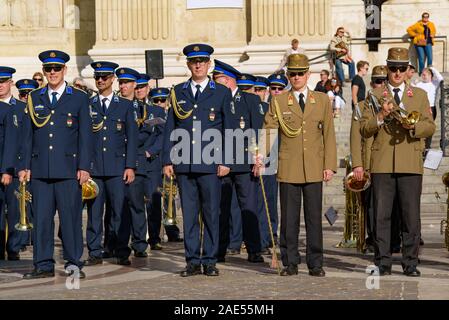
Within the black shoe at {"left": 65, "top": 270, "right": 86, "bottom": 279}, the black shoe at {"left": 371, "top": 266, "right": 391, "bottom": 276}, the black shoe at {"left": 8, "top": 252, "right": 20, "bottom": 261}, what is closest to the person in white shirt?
the black shoe at {"left": 8, "top": 252, "right": 20, "bottom": 261}

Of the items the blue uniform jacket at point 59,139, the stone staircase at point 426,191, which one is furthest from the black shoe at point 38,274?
the stone staircase at point 426,191

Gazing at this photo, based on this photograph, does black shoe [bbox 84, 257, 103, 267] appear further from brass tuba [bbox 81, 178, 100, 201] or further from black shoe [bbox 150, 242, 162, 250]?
black shoe [bbox 150, 242, 162, 250]

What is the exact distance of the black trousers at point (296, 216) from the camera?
45.6ft

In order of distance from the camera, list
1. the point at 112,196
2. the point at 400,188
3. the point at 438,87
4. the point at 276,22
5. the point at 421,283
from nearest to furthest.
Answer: the point at 421,283
the point at 400,188
the point at 112,196
the point at 438,87
the point at 276,22

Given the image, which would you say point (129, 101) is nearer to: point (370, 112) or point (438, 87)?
point (370, 112)

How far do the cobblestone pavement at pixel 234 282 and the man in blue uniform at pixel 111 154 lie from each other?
0.41 meters

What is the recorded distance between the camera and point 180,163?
14156mm

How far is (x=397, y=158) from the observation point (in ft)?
45.2

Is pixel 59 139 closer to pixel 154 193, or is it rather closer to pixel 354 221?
pixel 154 193

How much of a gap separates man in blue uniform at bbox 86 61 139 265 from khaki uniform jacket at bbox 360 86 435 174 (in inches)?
116

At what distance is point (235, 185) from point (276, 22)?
50.2 ft

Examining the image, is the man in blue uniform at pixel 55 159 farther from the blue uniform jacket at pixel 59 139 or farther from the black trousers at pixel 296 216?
the black trousers at pixel 296 216

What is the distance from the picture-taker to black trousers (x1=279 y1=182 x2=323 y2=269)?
1391 cm

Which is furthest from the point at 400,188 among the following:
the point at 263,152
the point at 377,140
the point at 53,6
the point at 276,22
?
the point at 53,6
